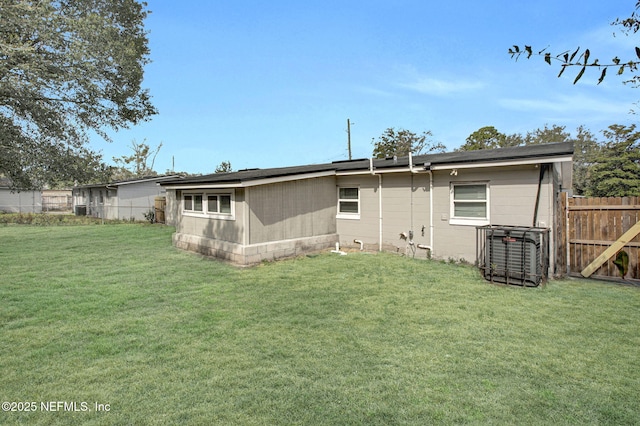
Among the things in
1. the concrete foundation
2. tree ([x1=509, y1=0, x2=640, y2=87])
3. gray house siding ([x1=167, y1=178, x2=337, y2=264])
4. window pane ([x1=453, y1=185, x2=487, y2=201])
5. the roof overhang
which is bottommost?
the concrete foundation

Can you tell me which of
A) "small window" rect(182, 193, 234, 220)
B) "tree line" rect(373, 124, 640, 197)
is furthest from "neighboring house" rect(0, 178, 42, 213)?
"tree line" rect(373, 124, 640, 197)

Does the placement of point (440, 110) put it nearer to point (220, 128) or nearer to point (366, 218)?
point (366, 218)

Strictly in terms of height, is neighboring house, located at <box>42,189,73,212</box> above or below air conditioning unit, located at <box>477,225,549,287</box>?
above

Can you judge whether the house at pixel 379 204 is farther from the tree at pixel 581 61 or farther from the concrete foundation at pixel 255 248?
the tree at pixel 581 61

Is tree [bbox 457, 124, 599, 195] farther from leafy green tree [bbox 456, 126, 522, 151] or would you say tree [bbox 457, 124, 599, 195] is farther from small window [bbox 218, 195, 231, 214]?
small window [bbox 218, 195, 231, 214]

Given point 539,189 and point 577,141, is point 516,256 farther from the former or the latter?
point 577,141

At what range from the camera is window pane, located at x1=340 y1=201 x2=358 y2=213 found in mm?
11578

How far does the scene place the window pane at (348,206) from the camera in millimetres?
11578

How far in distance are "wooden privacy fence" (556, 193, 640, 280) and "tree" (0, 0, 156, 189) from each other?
14038mm

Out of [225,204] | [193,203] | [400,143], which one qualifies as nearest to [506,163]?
[225,204]

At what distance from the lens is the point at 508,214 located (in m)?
8.23

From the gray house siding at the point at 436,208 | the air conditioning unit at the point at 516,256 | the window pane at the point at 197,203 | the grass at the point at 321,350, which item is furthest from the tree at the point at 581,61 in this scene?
the window pane at the point at 197,203

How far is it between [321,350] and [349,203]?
7.97 metres

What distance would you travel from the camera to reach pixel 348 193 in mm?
11797
